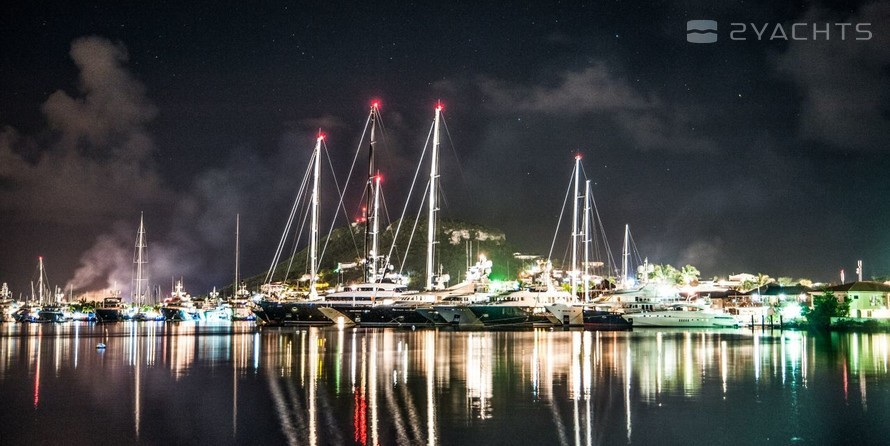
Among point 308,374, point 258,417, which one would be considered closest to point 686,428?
point 258,417

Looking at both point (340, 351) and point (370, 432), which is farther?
point (340, 351)

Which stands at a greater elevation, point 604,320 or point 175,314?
point 604,320

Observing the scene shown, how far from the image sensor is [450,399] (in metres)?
24.5

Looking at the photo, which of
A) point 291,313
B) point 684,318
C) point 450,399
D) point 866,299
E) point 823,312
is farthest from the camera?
point 291,313

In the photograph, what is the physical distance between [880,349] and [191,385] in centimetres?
4254

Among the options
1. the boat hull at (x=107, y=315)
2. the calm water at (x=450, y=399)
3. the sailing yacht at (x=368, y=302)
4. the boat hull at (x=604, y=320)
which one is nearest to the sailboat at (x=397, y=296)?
the sailing yacht at (x=368, y=302)

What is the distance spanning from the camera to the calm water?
18969 mm

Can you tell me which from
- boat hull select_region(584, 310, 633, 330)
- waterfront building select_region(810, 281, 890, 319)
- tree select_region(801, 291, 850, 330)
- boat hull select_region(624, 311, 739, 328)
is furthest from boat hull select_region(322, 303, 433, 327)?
waterfront building select_region(810, 281, 890, 319)

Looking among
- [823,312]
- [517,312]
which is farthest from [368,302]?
[823,312]

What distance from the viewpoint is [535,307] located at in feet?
325

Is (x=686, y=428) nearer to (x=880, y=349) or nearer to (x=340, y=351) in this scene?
(x=340, y=351)

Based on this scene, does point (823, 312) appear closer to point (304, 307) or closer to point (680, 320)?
point (680, 320)

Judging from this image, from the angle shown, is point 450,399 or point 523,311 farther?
point 523,311

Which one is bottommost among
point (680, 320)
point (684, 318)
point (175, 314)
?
point (175, 314)
